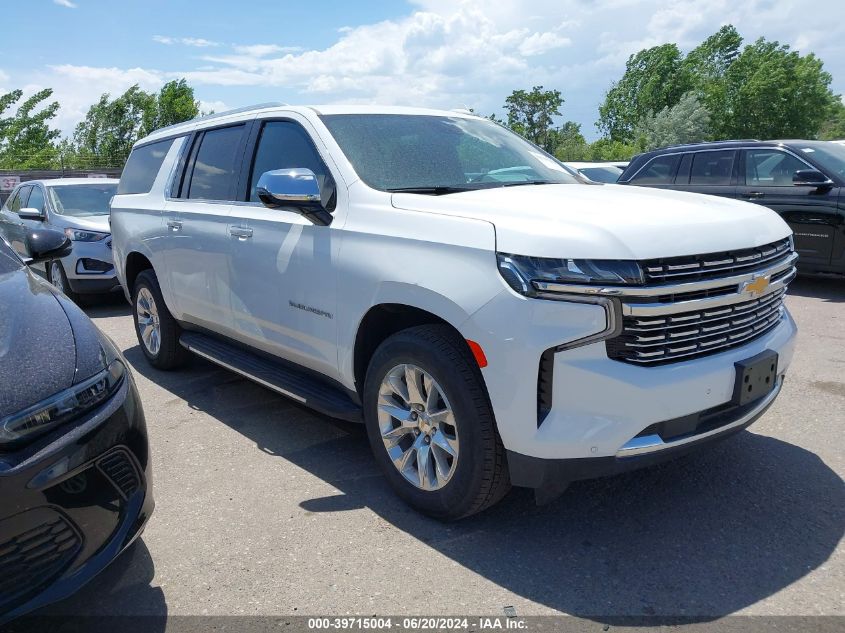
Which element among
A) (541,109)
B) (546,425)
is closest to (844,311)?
(546,425)

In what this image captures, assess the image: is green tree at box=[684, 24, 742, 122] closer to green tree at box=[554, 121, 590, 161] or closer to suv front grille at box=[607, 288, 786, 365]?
green tree at box=[554, 121, 590, 161]

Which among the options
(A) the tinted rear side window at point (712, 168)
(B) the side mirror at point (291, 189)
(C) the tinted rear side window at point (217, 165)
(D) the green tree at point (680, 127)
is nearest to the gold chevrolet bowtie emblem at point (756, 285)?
(B) the side mirror at point (291, 189)

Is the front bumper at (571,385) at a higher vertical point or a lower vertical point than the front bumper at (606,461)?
higher

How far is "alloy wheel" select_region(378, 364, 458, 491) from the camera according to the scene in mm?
3051

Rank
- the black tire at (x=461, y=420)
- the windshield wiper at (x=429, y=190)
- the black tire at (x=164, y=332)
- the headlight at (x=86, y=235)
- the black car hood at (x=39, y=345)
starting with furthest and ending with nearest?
the headlight at (x=86, y=235) → the black tire at (x=164, y=332) → the windshield wiper at (x=429, y=190) → the black tire at (x=461, y=420) → the black car hood at (x=39, y=345)

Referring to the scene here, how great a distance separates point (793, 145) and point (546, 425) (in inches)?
297

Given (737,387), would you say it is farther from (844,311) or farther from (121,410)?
(844,311)

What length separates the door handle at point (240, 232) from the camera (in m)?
4.14

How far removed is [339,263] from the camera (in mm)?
3451

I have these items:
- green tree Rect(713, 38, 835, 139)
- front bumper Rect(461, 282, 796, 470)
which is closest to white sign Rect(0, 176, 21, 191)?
front bumper Rect(461, 282, 796, 470)

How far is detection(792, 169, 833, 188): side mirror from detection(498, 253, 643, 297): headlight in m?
6.61

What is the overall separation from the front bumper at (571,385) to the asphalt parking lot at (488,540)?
0.52 meters

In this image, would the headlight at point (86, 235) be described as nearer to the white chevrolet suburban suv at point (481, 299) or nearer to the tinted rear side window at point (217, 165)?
the tinted rear side window at point (217, 165)

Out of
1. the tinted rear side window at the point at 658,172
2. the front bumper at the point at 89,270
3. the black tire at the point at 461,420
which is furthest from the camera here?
the tinted rear side window at the point at 658,172
